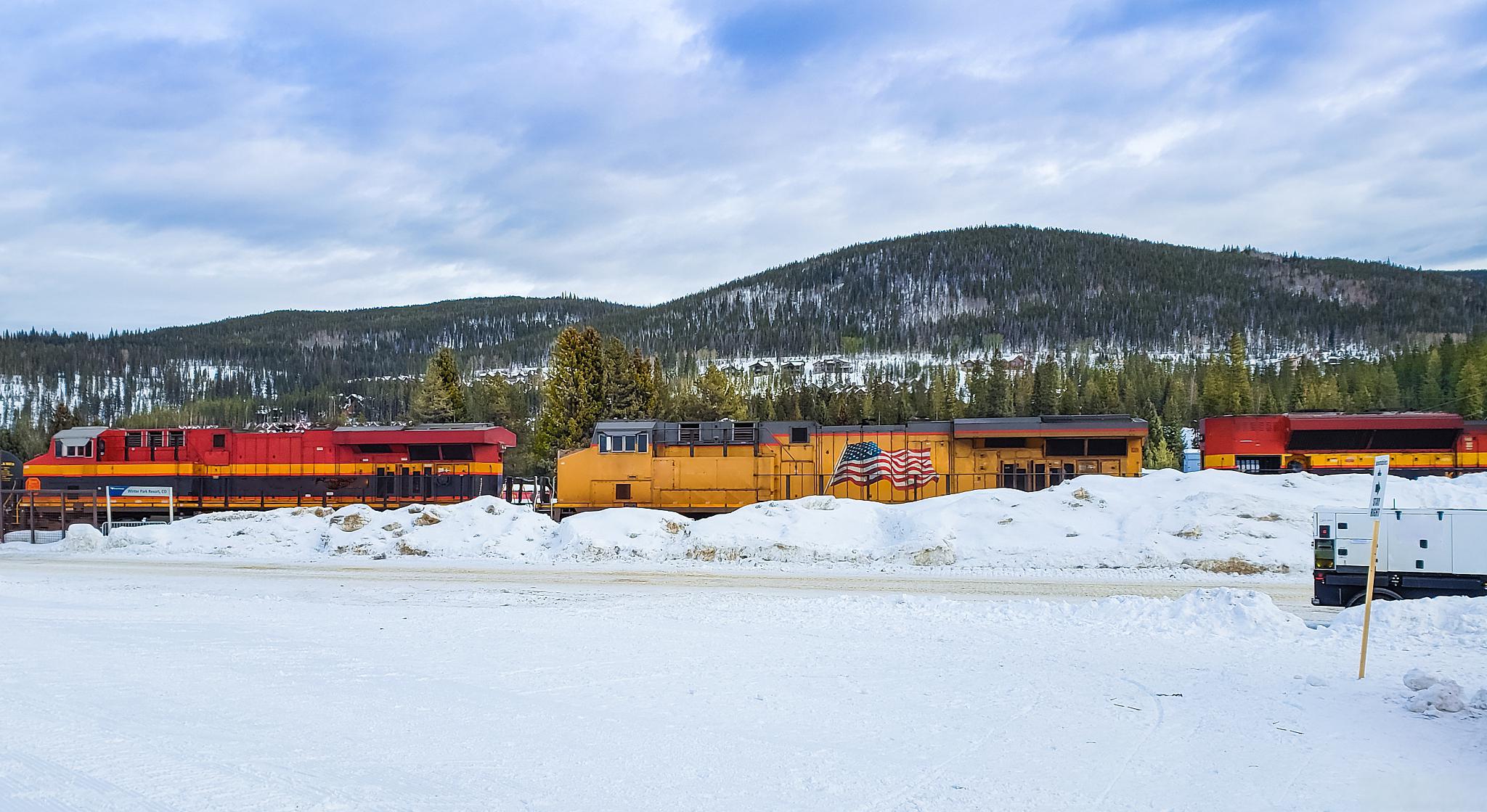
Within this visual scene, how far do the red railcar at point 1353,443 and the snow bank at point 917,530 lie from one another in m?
4.29

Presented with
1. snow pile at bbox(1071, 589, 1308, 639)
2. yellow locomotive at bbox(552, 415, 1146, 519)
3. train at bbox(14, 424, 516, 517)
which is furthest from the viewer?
train at bbox(14, 424, 516, 517)

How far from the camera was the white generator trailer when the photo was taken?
1289 cm

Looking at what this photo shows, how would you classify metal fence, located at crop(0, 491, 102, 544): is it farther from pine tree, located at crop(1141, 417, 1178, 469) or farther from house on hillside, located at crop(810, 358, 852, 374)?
house on hillside, located at crop(810, 358, 852, 374)

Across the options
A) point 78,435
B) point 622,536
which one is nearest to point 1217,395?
point 622,536

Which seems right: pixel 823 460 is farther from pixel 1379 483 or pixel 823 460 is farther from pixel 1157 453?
pixel 1157 453

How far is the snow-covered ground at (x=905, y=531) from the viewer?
65.1 ft

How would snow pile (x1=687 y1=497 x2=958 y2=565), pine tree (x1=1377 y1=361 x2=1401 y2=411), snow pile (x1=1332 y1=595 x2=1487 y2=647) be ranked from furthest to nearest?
1. pine tree (x1=1377 y1=361 x2=1401 y2=411)
2. snow pile (x1=687 y1=497 x2=958 y2=565)
3. snow pile (x1=1332 y1=595 x2=1487 y2=647)

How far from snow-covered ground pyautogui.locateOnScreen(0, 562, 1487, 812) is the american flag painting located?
15316mm

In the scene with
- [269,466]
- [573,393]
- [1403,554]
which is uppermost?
[573,393]

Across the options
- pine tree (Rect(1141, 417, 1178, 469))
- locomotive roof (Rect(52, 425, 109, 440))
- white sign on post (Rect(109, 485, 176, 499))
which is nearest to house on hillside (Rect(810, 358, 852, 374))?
pine tree (Rect(1141, 417, 1178, 469))

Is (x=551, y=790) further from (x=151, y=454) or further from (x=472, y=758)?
(x=151, y=454)

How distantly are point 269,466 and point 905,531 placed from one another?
2327cm

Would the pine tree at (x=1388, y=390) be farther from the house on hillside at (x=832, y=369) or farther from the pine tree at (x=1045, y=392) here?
the house on hillside at (x=832, y=369)

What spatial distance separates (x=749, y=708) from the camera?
25.2ft
